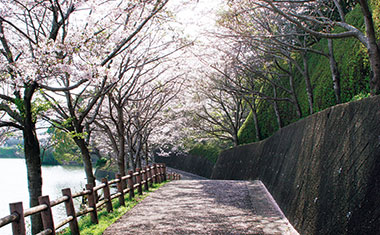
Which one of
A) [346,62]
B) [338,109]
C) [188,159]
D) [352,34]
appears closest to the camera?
[338,109]

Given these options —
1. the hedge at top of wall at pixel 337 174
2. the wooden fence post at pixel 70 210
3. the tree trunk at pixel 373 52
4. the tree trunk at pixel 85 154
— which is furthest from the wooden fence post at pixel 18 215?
the tree trunk at pixel 85 154

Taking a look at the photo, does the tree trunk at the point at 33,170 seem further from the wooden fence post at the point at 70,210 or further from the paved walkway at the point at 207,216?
the wooden fence post at the point at 70,210

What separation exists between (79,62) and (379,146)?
264 inches

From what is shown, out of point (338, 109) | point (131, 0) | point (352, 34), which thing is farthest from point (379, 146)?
point (131, 0)

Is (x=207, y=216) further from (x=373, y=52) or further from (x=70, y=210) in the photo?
(x=373, y=52)

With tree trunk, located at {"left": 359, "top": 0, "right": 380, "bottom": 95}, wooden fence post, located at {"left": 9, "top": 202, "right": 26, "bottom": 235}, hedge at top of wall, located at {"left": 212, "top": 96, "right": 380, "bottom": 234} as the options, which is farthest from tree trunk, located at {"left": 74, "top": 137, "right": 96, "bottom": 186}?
tree trunk, located at {"left": 359, "top": 0, "right": 380, "bottom": 95}

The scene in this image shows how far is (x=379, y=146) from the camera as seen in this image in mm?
3350

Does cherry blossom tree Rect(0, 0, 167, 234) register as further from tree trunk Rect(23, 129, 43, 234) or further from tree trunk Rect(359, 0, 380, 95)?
tree trunk Rect(359, 0, 380, 95)

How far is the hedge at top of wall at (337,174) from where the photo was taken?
3.34 m

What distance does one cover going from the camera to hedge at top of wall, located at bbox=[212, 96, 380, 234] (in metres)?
3.34

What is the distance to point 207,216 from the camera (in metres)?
7.82

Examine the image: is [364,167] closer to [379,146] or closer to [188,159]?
[379,146]

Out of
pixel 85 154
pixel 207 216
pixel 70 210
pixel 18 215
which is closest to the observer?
pixel 18 215

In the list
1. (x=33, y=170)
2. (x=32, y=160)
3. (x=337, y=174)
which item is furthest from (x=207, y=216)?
(x=32, y=160)
